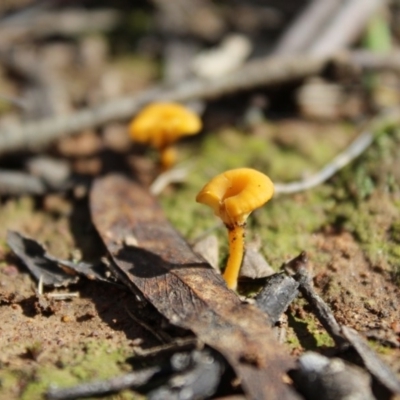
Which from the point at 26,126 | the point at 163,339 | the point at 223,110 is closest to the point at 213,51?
the point at 223,110

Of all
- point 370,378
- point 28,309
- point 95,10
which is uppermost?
point 95,10

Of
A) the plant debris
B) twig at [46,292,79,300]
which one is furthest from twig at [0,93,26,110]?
twig at [46,292,79,300]

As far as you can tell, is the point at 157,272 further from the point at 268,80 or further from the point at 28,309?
the point at 268,80

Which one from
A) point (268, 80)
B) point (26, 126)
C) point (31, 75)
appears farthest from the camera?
point (31, 75)

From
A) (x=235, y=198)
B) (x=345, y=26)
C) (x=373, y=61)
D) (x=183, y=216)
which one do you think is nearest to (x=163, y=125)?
(x=183, y=216)

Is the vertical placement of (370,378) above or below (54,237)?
below

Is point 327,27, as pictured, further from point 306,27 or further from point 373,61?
point 373,61
